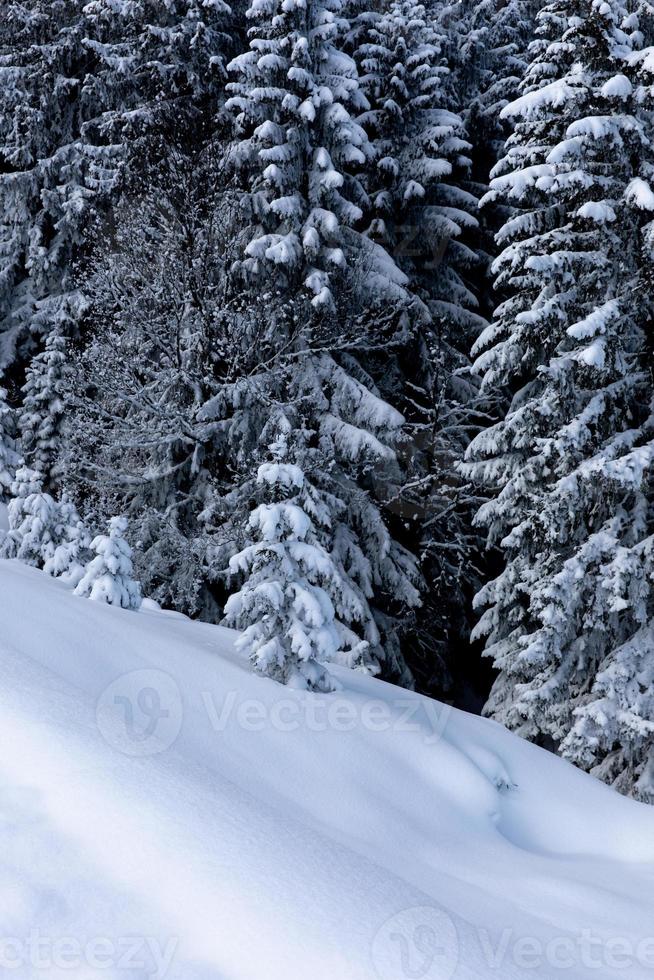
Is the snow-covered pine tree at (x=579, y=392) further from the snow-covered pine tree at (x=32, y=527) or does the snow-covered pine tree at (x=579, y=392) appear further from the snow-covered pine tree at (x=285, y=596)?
the snow-covered pine tree at (x=32, y=527)

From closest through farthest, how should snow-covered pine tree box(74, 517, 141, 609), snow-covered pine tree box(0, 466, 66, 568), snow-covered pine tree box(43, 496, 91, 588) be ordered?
snow-covered pine tree box(74, 517, 141, 609) → snow-covered pine tree box(43, 496, 91, 588) → snow-covered pine tree box(0, 466, 66, 568)

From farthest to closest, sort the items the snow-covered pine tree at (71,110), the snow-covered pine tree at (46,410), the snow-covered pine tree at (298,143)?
the snow-covered pine tree at (46,410)
the snow-covered pine tree at (71,110)
the snow-covered pine tree at (298,143)

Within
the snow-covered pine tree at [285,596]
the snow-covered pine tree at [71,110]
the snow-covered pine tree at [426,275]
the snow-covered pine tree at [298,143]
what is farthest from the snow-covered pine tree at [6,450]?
the snow-covered pine tree at [285,596]

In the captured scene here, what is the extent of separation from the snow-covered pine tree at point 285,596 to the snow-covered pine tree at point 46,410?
1283cm

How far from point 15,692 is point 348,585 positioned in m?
9.89

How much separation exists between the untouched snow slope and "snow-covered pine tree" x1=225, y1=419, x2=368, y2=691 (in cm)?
32

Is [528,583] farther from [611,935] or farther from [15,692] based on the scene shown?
[15,692]

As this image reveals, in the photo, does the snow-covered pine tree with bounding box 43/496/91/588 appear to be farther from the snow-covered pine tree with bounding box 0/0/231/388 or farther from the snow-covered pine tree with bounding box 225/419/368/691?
the snow-covered pine tree with bounding box 0/0/231/388

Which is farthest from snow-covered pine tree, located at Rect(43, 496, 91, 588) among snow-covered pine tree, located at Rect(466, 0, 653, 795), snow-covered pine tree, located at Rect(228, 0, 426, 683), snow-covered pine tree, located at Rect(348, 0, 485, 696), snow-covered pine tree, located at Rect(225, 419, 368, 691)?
snow-covered pine tree, located at Rect(348, 0, 485, 696)

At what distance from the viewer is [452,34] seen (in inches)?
791

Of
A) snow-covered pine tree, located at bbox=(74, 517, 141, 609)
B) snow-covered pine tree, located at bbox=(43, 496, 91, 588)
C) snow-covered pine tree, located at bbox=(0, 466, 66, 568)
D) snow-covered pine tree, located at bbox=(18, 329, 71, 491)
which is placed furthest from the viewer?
snow-covered pine tree, located at bbox=(18, 329, 71, 491)

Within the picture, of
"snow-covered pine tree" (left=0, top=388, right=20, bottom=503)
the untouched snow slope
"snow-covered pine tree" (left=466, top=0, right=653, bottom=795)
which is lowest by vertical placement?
"snow-covered pine tree" (left=0, top=388, right=20, bottom=503)

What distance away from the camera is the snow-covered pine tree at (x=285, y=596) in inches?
258

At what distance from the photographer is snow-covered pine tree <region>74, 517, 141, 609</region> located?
800cm
